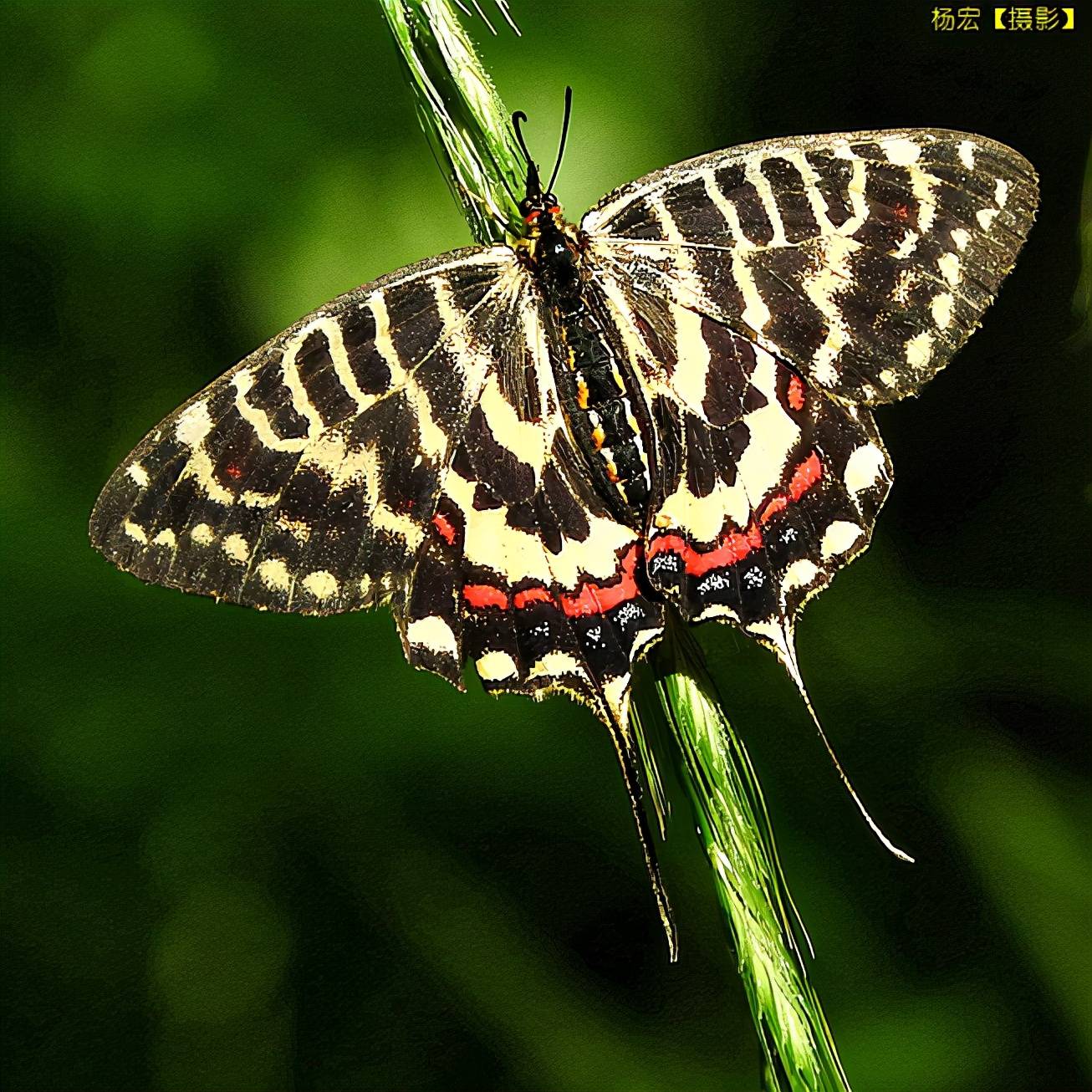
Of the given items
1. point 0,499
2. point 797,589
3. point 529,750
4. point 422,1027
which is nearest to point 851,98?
point 797,589

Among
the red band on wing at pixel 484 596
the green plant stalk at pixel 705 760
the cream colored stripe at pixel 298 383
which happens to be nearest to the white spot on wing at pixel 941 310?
the green plant stalk at pixel 705 760

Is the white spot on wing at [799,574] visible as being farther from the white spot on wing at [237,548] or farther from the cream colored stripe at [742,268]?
the white spot on wing at [237,548]

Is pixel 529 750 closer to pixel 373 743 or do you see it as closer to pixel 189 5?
pixel 373 743

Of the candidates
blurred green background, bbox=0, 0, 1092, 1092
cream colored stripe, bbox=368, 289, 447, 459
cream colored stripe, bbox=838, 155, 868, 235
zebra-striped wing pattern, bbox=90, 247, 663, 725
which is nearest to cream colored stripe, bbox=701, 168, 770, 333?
cream colored stripe, bbox=838, 155, 868, 235

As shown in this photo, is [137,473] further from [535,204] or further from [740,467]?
[740,467]

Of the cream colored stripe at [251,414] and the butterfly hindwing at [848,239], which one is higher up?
the cream colored stripe at [251,414]

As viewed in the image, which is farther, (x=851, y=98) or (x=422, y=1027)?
(x=422, y=1027)
